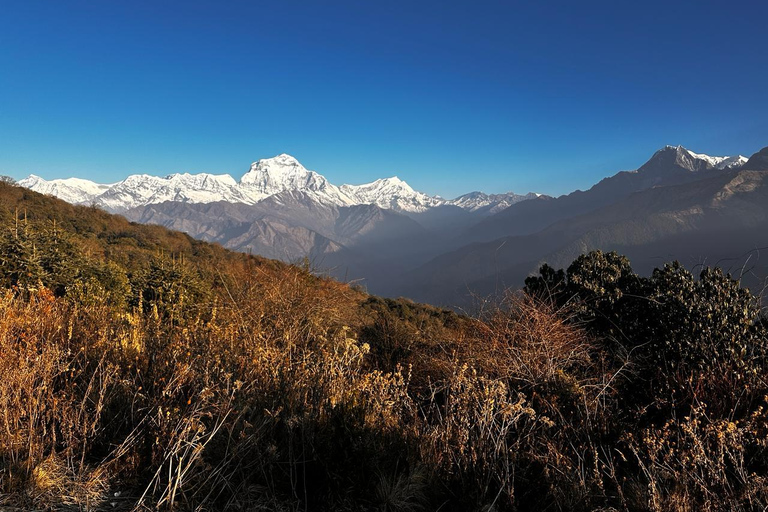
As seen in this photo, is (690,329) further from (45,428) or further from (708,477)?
(45,428)

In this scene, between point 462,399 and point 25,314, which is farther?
point 25,314

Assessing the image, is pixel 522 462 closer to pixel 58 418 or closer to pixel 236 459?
pixel 236 459

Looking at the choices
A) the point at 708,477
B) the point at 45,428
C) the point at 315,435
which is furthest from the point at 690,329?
the point at 45,428

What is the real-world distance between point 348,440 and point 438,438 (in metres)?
0.82

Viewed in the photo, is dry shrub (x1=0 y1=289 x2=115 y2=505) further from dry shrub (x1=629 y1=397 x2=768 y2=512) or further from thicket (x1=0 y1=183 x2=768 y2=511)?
dry shrub (x1=629 y1=397 x2=768 y2=512)

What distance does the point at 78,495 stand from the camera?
2.46 metres

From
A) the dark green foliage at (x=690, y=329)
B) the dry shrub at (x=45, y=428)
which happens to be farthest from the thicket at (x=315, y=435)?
the dark green foliage at (x=690, y=329)

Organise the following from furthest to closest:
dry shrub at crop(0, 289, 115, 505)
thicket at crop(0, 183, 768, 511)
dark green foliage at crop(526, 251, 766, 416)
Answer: dark green foliage at crop(526, 251, 766, 416), thicket at crop(0, 183, 768, 511), dry shrub at crop(0, 289, 115, 505)

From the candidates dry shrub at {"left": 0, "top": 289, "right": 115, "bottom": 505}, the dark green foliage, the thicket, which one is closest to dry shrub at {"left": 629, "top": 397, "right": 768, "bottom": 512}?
the thicket

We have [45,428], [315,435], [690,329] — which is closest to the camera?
[45,428]

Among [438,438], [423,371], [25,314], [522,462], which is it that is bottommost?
[423,371]

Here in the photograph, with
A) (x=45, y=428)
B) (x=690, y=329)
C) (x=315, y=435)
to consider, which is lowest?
(x=690, y=329)

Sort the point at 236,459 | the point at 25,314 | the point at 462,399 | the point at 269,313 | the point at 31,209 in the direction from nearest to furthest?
the point at 236,459
the point at 462,399
the point at 25,314
the point at 269,313
the point at 31,209

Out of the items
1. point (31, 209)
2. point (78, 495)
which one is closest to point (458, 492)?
point (78, 495)
